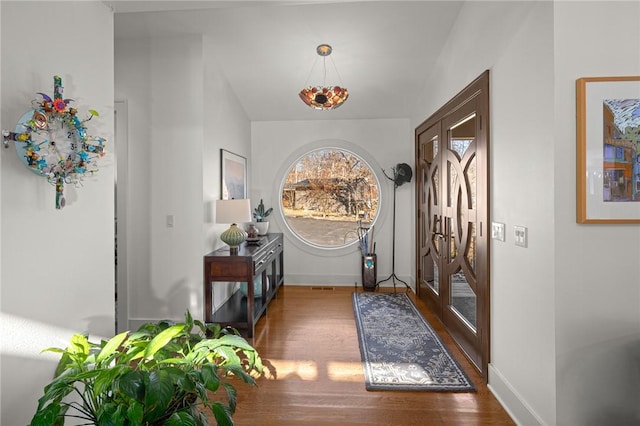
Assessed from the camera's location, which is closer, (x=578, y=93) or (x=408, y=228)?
(x=578, y=93)

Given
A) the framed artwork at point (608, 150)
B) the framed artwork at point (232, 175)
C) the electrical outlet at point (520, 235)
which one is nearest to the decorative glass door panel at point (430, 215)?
the electrical outlet at point (520, 235)

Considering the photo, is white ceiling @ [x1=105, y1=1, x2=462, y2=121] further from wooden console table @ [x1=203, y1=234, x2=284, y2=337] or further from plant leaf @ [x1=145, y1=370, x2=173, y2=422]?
wooden console table @ [x1=203, y1=234, x2=284, y2=337]

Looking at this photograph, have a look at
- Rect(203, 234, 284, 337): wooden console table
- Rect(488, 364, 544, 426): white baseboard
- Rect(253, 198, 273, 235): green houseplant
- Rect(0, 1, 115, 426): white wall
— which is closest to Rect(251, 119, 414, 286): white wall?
Rect(253, 198, 273, 235): green houseplant

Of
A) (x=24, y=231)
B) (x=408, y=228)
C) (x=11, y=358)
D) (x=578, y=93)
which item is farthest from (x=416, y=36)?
(x=11, y=358)

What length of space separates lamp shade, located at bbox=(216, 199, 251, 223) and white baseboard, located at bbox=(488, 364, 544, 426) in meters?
2.41

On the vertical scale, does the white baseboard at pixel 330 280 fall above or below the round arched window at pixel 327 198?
below

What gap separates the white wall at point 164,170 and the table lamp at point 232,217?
171 millimetres

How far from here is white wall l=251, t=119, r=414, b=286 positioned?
520cm

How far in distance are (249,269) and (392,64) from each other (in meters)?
2.71

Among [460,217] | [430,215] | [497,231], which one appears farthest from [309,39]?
[497,231]

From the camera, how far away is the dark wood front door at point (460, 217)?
2562 mm

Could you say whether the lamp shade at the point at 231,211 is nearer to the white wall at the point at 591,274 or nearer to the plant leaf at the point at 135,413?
the plant leaf at the point at 135,413

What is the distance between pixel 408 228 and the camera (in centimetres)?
522

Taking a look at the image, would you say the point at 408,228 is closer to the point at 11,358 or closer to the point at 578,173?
the point at 578,173
